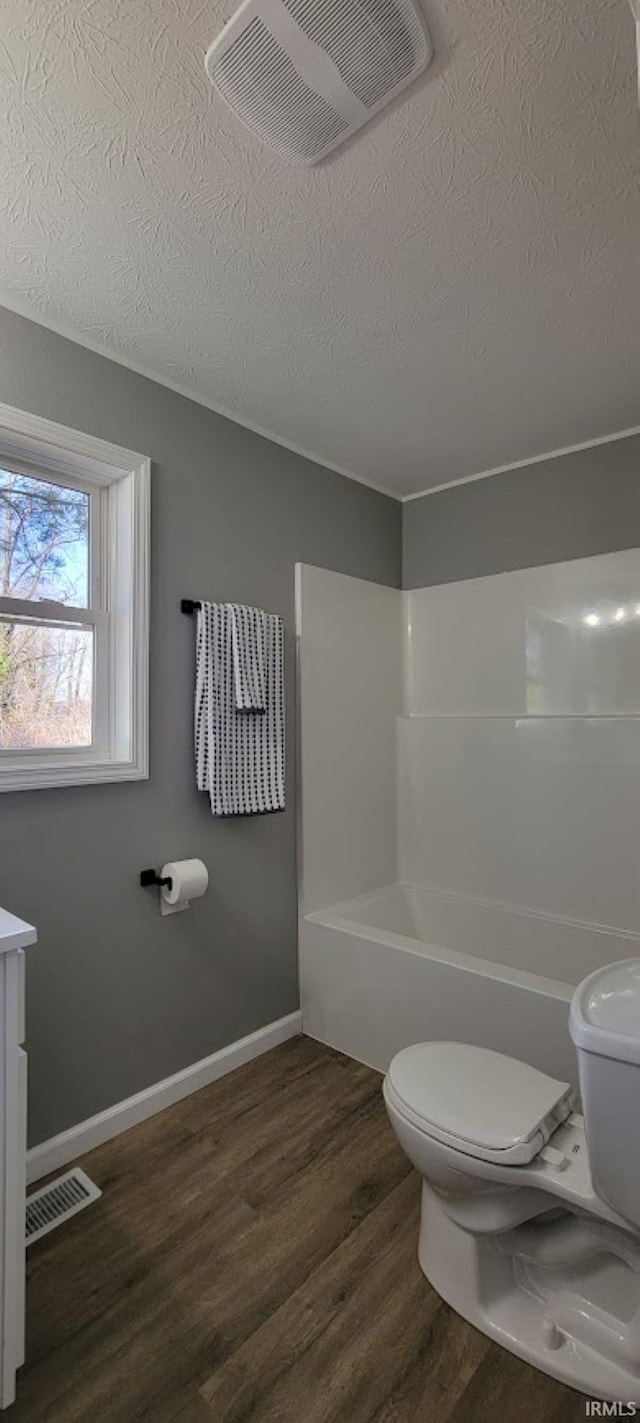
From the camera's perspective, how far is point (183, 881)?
6.02 feet

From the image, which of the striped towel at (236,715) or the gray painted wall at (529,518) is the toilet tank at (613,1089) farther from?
the gray painted wall at (529,518)

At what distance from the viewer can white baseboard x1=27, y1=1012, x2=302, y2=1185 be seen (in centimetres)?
164

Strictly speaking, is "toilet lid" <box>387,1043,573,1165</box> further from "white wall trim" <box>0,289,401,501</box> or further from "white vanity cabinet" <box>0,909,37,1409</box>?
"white wall trim" <box>0,289,401,501</box>

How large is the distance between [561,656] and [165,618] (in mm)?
1549

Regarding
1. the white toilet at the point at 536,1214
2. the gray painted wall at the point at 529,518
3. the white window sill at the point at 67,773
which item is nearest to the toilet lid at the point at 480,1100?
the white toilet at the point at 536,1214

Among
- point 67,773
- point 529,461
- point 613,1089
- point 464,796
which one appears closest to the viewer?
point 613,1089

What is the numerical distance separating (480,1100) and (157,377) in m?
2.16

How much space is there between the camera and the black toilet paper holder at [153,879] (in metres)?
1.85

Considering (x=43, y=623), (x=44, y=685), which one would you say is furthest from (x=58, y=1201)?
(x=43, y=623)

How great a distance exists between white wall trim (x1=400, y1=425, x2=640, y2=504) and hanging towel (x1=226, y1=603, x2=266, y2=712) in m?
1.23

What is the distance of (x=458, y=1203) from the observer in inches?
49.1

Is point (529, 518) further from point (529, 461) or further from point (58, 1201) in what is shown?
point (58, 1201)

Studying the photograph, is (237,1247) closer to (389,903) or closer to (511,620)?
(389,903)

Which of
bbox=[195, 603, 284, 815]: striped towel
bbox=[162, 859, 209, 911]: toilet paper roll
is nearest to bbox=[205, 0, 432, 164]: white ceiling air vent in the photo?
bbox=[195, 603, 284, 815]: striped towel
